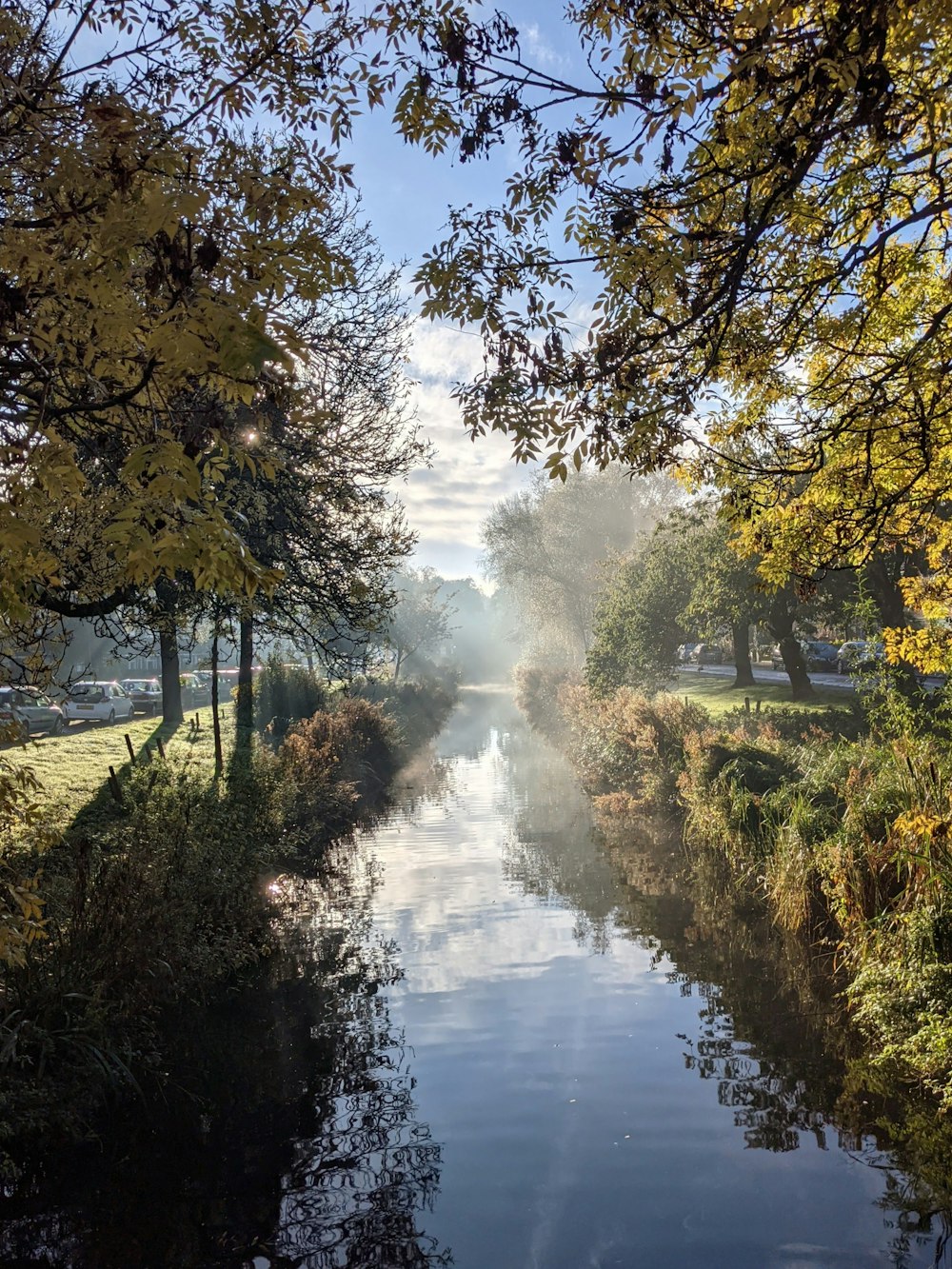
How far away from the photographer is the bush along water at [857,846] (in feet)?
25.3

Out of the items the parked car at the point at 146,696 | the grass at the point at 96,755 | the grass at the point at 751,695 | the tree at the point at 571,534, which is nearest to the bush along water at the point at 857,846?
the grass at the point at 751,695

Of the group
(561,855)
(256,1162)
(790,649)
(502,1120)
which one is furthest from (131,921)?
(790,649)

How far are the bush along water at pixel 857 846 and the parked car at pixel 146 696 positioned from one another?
27.4 m

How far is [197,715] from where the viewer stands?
3153 cm

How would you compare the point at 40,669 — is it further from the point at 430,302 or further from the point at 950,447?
the point at 950,447

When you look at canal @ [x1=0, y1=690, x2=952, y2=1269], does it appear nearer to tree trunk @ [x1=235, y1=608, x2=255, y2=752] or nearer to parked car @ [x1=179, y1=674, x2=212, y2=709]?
tree trunk @ [x1=235, y1=608, x2=255, y2=752]

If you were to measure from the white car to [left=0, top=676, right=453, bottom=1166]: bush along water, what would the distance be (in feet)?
55.6

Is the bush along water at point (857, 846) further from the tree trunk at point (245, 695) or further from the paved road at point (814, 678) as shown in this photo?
the tree trunk at point (245, 695)

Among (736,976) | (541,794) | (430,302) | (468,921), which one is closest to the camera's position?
(430,302)

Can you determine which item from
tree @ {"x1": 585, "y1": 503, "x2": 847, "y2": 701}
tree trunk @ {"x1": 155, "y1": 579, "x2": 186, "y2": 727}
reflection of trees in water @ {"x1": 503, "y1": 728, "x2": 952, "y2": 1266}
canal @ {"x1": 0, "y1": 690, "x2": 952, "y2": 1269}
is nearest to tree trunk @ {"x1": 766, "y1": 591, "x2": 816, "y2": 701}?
tree @ {"x1": 585, "y1": 503, "x2": 847, "y2": 701}

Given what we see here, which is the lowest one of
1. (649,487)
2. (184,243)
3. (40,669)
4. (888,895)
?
(888,895)

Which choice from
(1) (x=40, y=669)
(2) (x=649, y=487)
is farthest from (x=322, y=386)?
(2) (x=649, y=487)

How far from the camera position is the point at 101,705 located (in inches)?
1380

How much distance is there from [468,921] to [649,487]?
50139 millimetres
